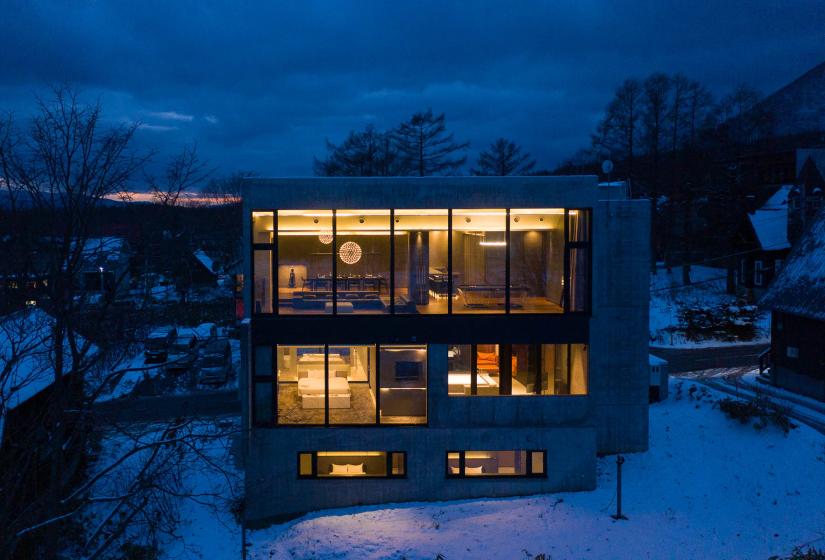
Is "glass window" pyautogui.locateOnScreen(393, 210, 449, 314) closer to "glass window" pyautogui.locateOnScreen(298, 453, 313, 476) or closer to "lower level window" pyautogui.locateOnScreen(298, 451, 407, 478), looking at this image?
"lower level window" pyautogui.locateOnScreen(298, 451, 407, 478)

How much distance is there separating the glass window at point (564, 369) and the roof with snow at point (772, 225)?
29.4 meters

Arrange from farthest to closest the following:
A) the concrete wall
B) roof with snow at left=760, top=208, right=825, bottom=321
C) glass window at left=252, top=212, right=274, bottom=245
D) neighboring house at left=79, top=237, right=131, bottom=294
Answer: roof with snow at left=760, top=208, right=825, bottom=321
the concrete wall
glass window at left=252, top=212, right=274, bottom=245
neighboring house at left=79, top=237, right=131, bottom=294

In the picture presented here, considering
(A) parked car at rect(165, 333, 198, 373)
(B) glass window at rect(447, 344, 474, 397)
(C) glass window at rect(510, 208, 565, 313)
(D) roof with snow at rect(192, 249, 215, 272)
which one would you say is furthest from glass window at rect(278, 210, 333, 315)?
(D) roof with snow at rect(192, 249, 215, 272)

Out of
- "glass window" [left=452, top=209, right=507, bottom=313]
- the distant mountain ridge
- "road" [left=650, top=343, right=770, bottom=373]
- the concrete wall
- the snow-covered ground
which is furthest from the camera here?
the distant mountain ridge

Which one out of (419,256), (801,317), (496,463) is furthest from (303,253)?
(801,317)

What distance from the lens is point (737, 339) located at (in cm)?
3359

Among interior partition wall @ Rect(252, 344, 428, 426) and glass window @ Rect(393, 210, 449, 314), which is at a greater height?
glass window @ Rect(393, 210, 449, 314)

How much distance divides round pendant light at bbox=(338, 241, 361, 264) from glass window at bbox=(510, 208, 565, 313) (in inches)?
136

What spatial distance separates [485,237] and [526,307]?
5.96 feet

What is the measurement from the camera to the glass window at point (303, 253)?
14.9m

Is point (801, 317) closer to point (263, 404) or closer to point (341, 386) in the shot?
point (341, 386)

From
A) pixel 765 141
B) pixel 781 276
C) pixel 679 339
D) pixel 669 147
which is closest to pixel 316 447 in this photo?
pixel 781 276

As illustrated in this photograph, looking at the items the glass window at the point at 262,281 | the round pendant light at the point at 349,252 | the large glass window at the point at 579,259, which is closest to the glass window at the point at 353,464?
the glass window at the point at 262,281

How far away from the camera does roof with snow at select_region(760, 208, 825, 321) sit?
882 inches
